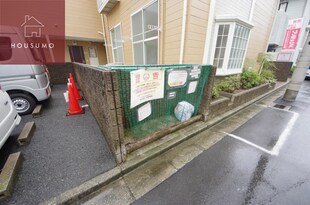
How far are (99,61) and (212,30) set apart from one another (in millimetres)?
10653

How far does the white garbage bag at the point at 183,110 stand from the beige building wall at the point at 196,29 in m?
1.68

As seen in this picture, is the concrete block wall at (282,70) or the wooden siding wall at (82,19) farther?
the wooden siding wall at (82,19)

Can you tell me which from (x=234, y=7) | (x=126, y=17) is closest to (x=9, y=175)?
(x=126, y=17)

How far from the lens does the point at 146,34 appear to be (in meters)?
5.39

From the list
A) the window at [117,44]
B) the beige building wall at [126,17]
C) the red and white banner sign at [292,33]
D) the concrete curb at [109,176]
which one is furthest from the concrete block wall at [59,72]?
the red and white banner sign at [292,33]

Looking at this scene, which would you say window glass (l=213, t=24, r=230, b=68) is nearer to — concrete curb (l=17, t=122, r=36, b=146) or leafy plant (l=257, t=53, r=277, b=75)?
leafy plant (l=257, t=53, r=277, b=75)

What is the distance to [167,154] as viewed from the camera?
2379mm

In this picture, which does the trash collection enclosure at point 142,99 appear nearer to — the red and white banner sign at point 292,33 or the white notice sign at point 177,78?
the white notice sign at point 177,78

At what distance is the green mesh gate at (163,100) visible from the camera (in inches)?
85.3

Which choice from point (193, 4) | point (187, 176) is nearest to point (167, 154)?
point (187, 176)

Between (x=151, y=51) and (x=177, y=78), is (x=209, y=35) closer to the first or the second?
(x=151, y=51)

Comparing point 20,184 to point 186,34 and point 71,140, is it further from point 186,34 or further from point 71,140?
point 186,34

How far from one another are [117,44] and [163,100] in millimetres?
7118

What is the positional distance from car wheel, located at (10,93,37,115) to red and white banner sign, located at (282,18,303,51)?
1596 cm
